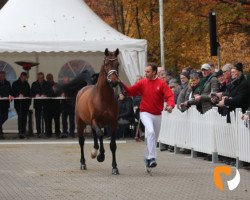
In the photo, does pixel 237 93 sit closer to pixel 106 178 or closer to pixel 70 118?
→ pixel 106 178

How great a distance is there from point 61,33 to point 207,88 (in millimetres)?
10415

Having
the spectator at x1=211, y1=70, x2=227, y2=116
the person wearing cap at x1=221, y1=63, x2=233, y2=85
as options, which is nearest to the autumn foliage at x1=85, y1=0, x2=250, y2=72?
the spectator at x1=211, y1=70, x2=227, y2=116

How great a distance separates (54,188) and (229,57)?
1668 inches

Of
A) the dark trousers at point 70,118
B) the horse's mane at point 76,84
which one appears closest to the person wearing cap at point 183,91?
A: the horse's mane at point 76,84

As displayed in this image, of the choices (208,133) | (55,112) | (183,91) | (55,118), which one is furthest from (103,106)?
(55,112)

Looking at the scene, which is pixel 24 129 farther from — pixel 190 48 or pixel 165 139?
pixel 190 48

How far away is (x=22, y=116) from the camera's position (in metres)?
32.1

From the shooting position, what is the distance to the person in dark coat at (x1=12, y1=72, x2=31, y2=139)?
105ft

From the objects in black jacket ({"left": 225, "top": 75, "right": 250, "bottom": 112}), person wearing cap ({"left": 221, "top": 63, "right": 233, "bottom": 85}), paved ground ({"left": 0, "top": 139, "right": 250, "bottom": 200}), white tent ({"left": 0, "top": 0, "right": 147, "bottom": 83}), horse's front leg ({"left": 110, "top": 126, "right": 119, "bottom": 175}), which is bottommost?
paved ground ({"left": 0, "top": 139, "right": 250, "bottom": 200})

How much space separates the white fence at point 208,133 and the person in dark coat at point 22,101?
277 inches

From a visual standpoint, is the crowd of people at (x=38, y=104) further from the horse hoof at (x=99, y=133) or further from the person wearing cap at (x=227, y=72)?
the horse hoof at (x=99, y=133)

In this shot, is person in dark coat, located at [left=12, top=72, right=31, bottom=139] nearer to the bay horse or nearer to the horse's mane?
the horse's mane

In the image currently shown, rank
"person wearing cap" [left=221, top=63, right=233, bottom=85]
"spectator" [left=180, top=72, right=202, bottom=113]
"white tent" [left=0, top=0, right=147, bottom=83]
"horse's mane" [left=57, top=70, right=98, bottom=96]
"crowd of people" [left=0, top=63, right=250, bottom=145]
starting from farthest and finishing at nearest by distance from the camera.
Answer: "white tent" [left=0, top=0, right=147, bottom=83]
"crowd of people" [left=0, top=63, right=250, bottom=145]
"horse's mane" [left=57, top=70, right=98, bottom=96]
"spectator" [left=180, top=72, right=202, bottom=113]
"person wearing cap" [left=221, top=63, right=233, bottom=85]

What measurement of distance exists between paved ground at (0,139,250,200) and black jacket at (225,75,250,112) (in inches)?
53.9
